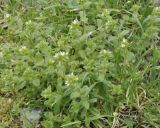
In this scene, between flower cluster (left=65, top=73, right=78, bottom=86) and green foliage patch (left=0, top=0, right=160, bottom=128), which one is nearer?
flower cluster (left=65, top=73, right=78, bottom=86)

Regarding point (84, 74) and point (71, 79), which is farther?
point (84, 74)

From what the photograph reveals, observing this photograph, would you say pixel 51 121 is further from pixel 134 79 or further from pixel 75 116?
pixel 134 79

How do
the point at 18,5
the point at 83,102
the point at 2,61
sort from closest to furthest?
the point at 83,102 < the point at 2,61 < the point at 18,5

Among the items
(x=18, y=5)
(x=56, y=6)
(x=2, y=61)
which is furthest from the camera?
(x=18, y=5)

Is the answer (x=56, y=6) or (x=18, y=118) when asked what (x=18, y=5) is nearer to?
(x=56, y=6)

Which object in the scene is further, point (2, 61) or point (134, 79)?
point (2, 61)

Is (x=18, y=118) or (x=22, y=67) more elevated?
(x=22, y=67)

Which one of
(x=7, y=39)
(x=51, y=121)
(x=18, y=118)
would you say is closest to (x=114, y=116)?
(x=51, y=121)

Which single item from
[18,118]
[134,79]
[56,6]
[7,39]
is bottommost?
[18,118]

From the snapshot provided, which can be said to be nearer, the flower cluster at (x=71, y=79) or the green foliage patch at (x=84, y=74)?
the flower cluster at (x=71, y=79)
